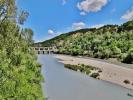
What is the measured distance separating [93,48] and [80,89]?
117777 mm

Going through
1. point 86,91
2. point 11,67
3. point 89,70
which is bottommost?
point 86,91

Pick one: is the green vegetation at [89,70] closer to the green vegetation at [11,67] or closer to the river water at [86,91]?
the river water at [86,91]

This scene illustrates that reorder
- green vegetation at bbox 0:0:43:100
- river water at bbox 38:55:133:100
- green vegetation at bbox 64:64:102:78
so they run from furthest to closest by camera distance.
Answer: green vegetation at bbox 64:64:102:78 → river water at bbox 38:55:133:100 → green vegetation at bbox 0:0:43:100

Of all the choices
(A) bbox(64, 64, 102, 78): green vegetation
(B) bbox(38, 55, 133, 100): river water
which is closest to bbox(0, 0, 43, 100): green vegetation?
(B) bbox(38, 55, 133, 100): river water

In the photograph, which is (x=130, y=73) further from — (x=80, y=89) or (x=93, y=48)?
(x=93, y=48)

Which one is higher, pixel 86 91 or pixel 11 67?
pixel 11 67

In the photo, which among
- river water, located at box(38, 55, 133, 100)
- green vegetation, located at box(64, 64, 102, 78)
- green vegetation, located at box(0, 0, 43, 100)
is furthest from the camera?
green vegetation, located at box(64, 64, 102, 78)

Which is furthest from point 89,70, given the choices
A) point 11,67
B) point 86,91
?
point 11,67

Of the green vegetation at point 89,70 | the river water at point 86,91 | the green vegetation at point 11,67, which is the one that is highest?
the green vegetation at point 11,67

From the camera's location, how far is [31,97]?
2606 centimetres

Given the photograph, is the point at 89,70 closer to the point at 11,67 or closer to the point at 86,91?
the point at 86,91

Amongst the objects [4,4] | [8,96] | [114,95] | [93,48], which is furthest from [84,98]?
[93,48]

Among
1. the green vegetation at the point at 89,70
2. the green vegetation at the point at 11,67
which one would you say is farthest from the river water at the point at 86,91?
the green vegetation at the point at 11,67

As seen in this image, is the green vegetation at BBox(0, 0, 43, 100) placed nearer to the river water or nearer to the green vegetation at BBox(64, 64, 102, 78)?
the river water
